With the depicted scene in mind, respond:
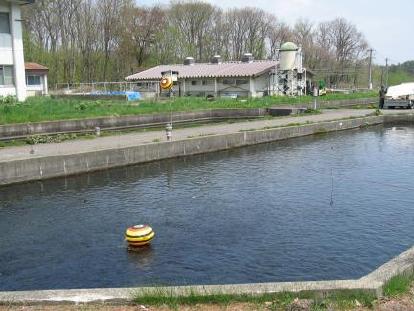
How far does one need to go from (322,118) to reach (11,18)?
20.1 meters

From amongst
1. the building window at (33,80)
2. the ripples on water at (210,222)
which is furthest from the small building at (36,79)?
the ripples on water at (210,222)

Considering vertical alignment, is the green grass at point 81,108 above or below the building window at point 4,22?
below

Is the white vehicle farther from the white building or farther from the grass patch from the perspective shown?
the grass patch

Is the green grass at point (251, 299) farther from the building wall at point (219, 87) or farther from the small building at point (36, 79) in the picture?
the small building at point (36, 79)

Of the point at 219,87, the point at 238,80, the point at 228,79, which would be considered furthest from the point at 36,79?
the point at 238,80

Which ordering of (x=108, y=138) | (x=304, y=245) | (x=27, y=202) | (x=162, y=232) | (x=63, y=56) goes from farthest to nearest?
(x=63, y=56), (x=108, y=138), (x=27, y=202), (x=162, y=232), (x=304, y=245)

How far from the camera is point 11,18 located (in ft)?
95.1

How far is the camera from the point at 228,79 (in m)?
49.4

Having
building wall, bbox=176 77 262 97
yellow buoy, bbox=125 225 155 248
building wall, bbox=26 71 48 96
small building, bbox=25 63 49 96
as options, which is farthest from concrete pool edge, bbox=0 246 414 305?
building wall, bbox=26 71 48 96

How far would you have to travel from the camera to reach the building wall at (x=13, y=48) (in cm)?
2884

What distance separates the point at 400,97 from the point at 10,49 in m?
30.6

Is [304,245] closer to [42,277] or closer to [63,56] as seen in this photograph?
[42,277]

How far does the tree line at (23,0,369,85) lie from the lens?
66250mm

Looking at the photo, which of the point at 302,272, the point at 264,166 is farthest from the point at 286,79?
the point at 302,272
